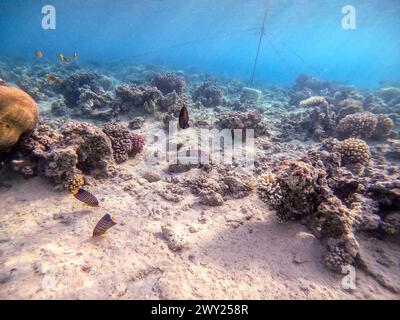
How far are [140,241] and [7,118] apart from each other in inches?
132

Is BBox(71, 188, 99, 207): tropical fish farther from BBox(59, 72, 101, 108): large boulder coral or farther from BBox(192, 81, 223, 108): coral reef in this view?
BBox(192, 81, 223, 108): coral reef

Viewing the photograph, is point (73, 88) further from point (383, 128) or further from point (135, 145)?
point (383, 128)

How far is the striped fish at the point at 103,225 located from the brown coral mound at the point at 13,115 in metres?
2.54

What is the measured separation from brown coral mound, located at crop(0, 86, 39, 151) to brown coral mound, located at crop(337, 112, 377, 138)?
975cm

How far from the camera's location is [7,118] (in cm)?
425

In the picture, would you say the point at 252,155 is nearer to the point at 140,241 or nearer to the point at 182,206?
the point at 182,206

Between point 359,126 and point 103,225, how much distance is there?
30.1 feet

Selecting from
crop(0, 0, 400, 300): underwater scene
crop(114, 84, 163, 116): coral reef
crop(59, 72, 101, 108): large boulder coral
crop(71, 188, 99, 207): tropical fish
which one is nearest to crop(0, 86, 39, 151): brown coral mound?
crop(0, 0, 400, 300): underwater scene

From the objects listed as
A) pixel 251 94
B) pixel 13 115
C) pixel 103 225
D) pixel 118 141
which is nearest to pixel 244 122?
pixel 118 141

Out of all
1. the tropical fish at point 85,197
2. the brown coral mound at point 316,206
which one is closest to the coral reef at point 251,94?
the brown coral mound at point 316,206

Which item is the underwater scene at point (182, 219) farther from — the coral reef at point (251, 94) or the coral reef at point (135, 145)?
the coral reef at point (251, 94)

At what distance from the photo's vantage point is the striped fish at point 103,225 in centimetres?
357

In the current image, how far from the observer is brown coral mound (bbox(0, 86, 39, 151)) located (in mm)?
4234

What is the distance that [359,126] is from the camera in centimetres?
854
